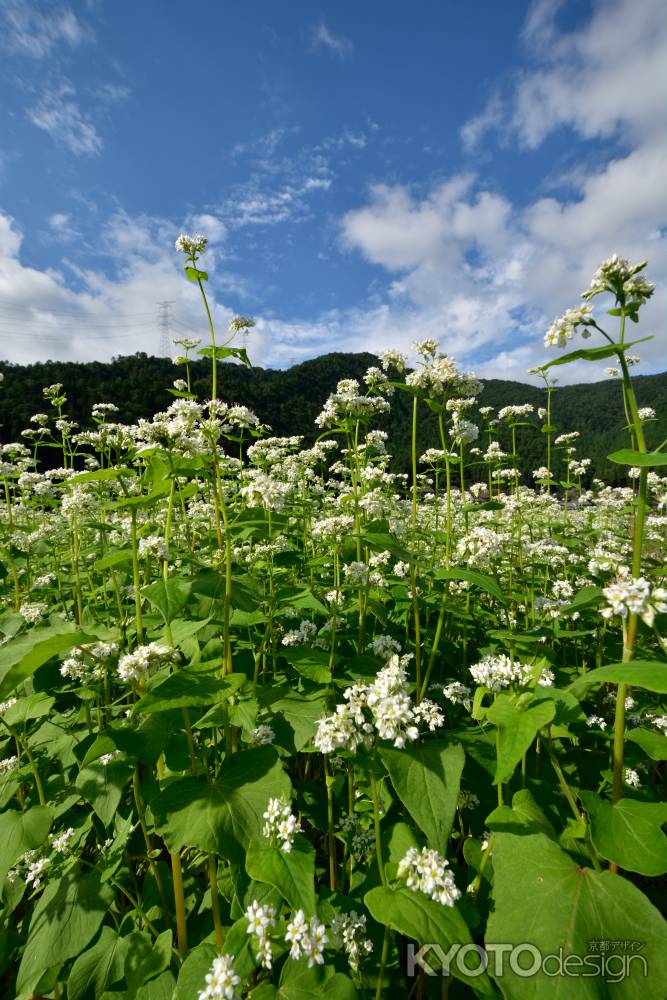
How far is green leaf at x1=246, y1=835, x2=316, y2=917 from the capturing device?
1980 millimetres

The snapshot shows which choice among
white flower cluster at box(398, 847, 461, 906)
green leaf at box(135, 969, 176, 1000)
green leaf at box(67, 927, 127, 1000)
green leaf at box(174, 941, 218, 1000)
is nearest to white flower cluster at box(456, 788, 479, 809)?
white flower cluster at box(398, 847, 461, 906)

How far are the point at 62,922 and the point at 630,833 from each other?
3.58 metres

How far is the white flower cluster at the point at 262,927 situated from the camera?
204 cm

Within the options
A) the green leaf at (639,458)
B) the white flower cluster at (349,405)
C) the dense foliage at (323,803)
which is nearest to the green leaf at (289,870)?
the dense foliage at (323,803)

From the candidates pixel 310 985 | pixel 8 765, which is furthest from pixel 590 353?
pixel 8 765

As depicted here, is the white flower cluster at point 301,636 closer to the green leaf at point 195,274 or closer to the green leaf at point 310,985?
the green leaf at point 310,985

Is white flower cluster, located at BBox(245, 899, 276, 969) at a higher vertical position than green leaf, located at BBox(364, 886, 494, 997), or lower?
lower

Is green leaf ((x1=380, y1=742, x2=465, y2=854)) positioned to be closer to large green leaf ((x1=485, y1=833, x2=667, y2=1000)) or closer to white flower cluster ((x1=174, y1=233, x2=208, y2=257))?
large green leaf ((x1=485, y1=833, x2=667, y2=1000))

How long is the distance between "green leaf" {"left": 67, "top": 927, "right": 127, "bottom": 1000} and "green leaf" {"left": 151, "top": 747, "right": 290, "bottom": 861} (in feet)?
4.37

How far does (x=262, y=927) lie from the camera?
2.03 metres

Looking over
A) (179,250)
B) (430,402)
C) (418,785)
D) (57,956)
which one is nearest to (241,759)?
(418,785)

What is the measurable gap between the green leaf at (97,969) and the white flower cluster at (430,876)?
2.13 m

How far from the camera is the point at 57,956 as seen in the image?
8.63 ft

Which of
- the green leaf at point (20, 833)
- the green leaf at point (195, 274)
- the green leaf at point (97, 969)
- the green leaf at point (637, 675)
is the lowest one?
the green leaf at point (97, 969)
